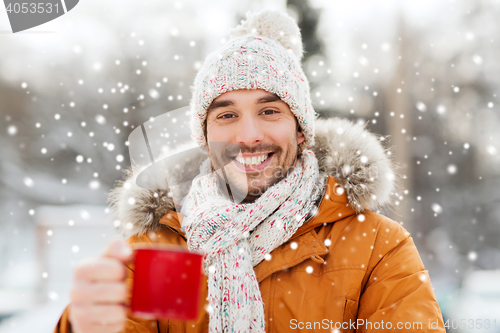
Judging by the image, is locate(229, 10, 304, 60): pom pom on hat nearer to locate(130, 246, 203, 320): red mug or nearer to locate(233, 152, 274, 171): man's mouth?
locate(233, 152, 274, 171): man's mouth

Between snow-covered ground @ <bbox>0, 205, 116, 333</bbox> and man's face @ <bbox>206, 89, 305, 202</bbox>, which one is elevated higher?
man's face @ <bbox>206, 89, 305, 202</bbox>

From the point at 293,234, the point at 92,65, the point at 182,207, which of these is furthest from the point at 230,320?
the point at 92,65

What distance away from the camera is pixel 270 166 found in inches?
69.9

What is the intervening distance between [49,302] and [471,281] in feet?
24.0

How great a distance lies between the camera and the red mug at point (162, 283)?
741 millimetres

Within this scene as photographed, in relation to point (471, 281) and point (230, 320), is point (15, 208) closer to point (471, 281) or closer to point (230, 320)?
point (230, 320)

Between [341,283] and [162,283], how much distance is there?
1005 millimetres

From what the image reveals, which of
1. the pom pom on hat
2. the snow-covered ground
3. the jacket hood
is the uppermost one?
the pom pom on hat

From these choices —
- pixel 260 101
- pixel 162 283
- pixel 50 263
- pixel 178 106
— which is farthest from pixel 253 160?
pixel 50 263

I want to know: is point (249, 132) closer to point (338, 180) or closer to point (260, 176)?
point (260, 176)

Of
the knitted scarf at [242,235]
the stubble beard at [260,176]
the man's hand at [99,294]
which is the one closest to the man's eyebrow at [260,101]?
the stubble beard at [260,176]

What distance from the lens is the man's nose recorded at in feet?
5.63

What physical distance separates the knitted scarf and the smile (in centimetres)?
15

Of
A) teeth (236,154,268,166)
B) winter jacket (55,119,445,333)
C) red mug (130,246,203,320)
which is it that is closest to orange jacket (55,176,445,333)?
winter jacket (55,119,445,333)
